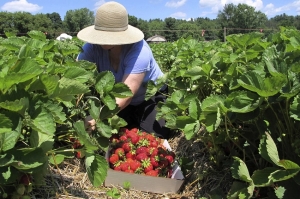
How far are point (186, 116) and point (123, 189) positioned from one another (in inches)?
27.1

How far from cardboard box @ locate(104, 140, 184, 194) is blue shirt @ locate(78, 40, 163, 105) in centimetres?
91

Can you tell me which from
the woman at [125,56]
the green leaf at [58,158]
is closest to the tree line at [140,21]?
the woman at [125,56]

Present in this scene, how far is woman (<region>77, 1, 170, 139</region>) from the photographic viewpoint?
2744mm

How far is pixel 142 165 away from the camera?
7.48 feet

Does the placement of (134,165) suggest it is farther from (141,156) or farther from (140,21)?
(140,21)

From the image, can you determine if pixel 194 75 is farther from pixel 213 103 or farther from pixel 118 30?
pixel 118 30

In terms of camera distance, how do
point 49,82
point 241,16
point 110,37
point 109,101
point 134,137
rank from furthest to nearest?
1. point 241,16
2. point 110,37
3. point 134,137
4. point 109,101
5. point 49,82

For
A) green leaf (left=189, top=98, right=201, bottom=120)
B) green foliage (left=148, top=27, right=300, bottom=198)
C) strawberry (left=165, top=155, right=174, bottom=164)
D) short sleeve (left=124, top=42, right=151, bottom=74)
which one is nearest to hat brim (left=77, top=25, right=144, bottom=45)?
short sleeve (left=124, top=42, right=151, bottom=74)

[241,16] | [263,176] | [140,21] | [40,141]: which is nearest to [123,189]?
[40,141]

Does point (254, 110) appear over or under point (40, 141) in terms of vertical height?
over

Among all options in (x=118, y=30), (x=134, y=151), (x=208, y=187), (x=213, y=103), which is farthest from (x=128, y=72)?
(x=213, y=103)

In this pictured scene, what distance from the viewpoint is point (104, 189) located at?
7.07 feet

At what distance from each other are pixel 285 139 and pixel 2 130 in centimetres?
117

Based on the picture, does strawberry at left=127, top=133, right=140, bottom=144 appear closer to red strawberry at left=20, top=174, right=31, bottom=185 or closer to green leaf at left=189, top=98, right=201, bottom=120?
green leaf at left=189, top=98, right=201, bottom=120
